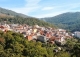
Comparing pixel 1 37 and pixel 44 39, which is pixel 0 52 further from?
pixel 44 39

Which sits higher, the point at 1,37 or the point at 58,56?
the point at 1,37

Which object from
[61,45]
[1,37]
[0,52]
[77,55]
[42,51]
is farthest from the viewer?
[61,45]

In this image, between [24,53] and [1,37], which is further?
[1,37]

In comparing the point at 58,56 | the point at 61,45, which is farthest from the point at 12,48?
the point at 61,45

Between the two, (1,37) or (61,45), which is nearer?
(1,37)

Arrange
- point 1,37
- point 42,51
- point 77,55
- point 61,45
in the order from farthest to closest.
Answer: point 61,45
point 1,37
point 42,51
point 77,55

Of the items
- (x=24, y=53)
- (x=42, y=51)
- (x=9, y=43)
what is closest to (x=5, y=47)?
(x=9, y=43)

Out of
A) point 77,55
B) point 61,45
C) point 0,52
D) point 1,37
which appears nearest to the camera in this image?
point 77,55

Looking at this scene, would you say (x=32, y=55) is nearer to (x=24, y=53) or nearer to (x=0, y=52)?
(x=24, y=53)

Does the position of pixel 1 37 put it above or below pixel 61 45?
above
